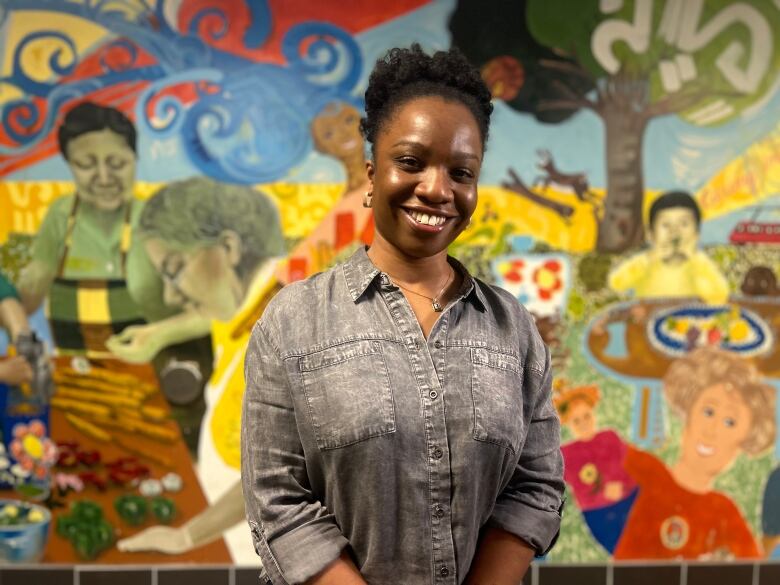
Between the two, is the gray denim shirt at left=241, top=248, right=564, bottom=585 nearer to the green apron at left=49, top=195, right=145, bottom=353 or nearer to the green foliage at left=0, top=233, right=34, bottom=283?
the green apron at left=49, top=195, right=145, bottom=353

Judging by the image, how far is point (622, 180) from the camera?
2.23 meters

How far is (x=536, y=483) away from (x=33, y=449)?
63.2 inches

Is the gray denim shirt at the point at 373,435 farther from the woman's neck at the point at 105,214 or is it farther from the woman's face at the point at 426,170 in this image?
the woman's neck at the point at 105,214

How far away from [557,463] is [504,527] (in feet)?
0.43

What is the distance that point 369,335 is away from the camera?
1.01 m

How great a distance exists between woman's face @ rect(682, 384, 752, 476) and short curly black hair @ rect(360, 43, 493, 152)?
1.56 m

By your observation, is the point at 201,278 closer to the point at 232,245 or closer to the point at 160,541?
the point at 232,245

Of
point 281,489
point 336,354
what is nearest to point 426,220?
point 336,354

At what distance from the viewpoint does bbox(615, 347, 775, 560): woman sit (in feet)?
7.42

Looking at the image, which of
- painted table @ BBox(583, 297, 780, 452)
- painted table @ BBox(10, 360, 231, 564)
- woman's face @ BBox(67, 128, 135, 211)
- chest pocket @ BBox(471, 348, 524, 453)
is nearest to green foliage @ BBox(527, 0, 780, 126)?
painted table @ BBox(583, 297, 780, 452)

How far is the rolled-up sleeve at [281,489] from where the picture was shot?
984mm

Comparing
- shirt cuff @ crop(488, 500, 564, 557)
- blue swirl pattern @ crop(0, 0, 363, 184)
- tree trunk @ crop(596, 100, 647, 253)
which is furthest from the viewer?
tree trunk @ crop(596, 100, 647, 253)

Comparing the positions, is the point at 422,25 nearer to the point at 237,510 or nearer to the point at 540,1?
the point at 540,1

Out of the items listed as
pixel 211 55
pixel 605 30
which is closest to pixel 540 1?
pixel 605 30
